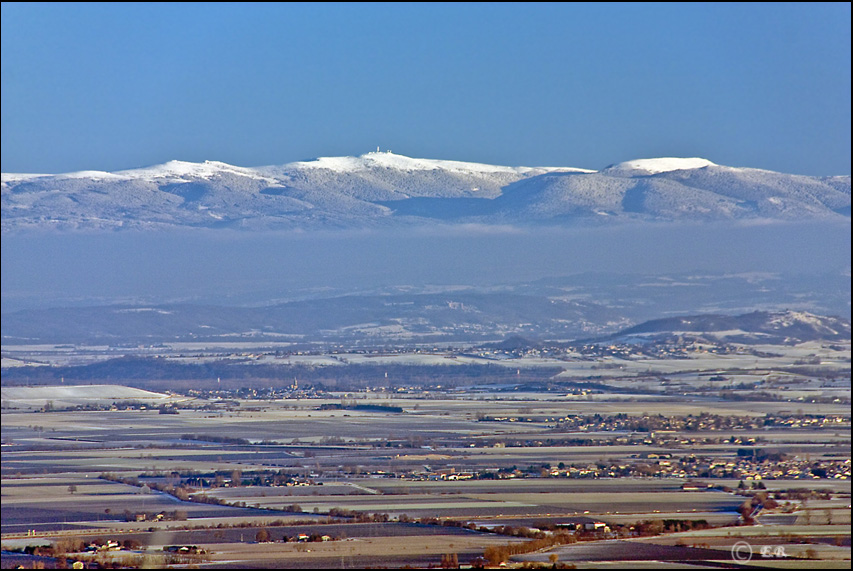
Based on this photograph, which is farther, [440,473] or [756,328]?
[756,328]

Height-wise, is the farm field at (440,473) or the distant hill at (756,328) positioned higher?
the distant hill at (756,328)

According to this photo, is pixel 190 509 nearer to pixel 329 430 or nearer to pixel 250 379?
pixel 329 430

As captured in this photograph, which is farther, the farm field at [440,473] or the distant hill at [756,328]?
the distant hill at [756,328]

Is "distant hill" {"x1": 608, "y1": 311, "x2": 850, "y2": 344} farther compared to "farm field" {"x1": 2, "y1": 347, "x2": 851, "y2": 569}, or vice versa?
"distant hill" {"x1": 608, "y1": 311, "x2": 850, "y2": 344}

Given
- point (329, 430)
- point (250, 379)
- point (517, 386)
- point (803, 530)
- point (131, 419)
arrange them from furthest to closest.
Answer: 1. point (250, 379)
2. point (517, 386)
3. point (131, 419)
4. point (329, 430)
5. point (803, 530)

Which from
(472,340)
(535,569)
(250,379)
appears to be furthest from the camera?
(472,340)

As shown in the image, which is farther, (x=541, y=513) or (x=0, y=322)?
(x=0, y=322)

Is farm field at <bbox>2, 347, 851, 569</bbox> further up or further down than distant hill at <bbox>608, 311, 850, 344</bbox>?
further down

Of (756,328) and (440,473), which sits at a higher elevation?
(756,328)

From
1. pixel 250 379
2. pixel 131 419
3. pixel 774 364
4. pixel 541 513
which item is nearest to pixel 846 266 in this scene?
pixel 774 364
